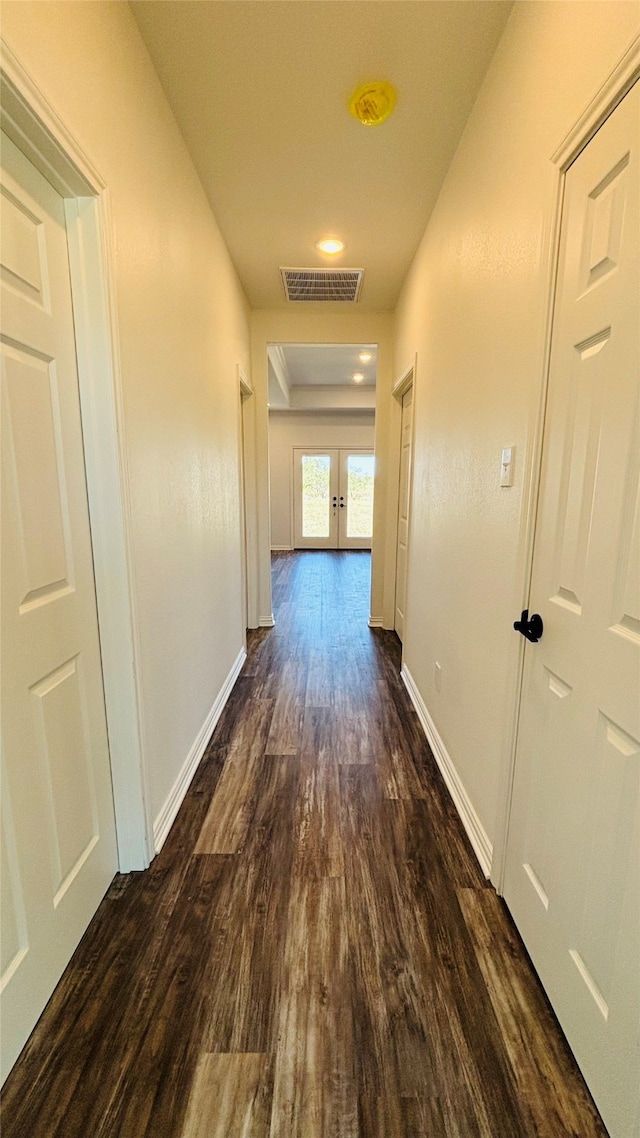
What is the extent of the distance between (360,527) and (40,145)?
305 inches

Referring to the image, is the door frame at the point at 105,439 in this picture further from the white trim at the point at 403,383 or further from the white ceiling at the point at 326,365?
the white ceiling at the point at 326,365

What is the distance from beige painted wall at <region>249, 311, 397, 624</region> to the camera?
3.63 meters

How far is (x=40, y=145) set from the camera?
0.99 m

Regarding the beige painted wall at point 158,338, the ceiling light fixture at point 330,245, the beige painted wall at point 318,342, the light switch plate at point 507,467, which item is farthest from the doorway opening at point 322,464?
the light switch plate at point 507,467

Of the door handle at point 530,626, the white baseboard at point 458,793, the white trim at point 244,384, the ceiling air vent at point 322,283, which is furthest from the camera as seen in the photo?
the white trim at point 244,384

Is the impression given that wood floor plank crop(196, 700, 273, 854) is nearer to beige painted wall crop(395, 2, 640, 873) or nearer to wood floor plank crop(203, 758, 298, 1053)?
wood floor plank crop(203, 758, 298, 1053)

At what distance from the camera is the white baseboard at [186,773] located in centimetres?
164

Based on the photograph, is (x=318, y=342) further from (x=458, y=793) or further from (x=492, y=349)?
(x=458, y=793)

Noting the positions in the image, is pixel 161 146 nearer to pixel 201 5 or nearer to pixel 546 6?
pixel 201 5

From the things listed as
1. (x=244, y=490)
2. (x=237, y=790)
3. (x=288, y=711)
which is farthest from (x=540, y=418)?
(x=244, y=490)

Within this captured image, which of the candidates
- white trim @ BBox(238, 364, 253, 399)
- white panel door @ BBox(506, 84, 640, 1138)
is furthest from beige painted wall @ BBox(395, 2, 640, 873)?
white trim @ BBox(238, 364, 253, 399)

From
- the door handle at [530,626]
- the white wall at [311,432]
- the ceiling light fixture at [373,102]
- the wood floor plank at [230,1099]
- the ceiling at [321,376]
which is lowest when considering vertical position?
the wood floor plank at [230,1099]

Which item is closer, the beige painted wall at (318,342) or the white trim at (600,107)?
the white trim at (600,107)

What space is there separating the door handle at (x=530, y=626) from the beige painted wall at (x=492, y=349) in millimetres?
46
